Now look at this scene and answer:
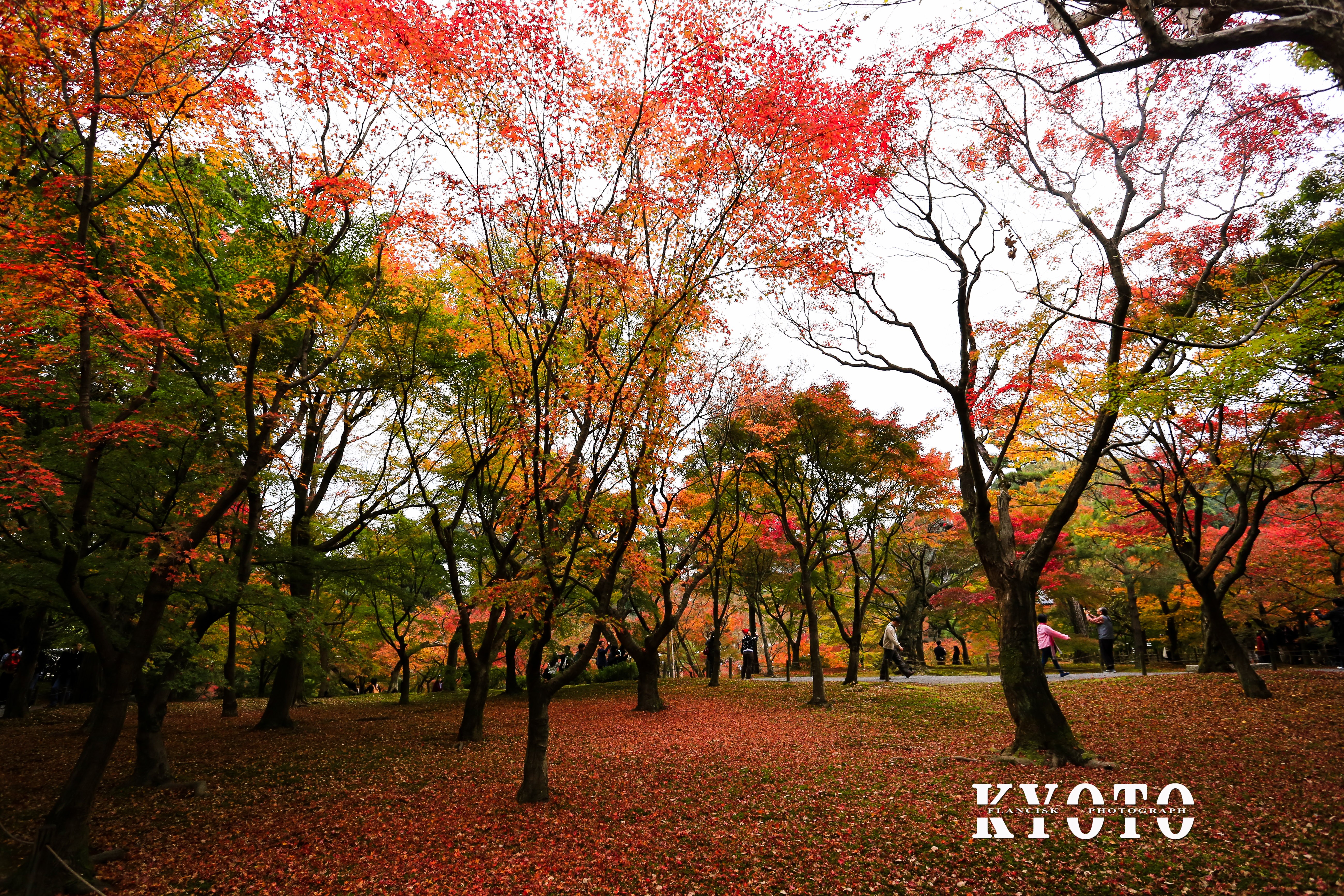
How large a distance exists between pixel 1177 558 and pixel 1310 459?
5.07 metres

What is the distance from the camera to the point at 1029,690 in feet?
28.5

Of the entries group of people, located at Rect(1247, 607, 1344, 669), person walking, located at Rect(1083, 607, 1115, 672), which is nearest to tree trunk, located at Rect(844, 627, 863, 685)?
person walking, located at Rect(1083, 607, 1115, 672)

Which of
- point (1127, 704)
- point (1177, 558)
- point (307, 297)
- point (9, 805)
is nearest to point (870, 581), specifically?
point (1127, 704)

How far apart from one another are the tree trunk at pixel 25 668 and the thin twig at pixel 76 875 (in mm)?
14030

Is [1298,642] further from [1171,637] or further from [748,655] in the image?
[748,655]

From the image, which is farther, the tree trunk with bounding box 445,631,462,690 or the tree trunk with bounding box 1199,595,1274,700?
the tree trunk with bounding box 445,631,462,690

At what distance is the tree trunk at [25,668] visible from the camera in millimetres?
15906

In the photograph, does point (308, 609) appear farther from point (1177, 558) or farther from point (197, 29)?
point (1177, 558)

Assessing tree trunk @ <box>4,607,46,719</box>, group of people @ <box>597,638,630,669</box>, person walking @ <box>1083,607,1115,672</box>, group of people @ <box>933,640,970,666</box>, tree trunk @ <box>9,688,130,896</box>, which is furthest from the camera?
group of people @ <box>933,640,970,666</box>

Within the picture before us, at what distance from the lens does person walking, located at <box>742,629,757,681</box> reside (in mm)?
23797

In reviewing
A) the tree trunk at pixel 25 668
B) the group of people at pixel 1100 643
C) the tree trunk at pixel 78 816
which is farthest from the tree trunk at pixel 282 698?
the group of people at pixel 1100 643

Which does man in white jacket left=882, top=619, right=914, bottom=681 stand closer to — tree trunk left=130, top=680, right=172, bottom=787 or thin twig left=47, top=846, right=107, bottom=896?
tree trunk left=130, top=680, right=172, bottom=787

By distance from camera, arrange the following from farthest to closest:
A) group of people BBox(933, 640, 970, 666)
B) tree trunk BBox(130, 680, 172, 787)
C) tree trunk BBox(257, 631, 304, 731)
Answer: group of people BBox(933, 640, 970, 666) < tree trunk BBox(257, 631, 304, 731) < tree trunk BBox(130, 680, 172, 787)

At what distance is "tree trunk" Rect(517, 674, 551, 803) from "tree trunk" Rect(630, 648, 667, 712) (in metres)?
7.76
